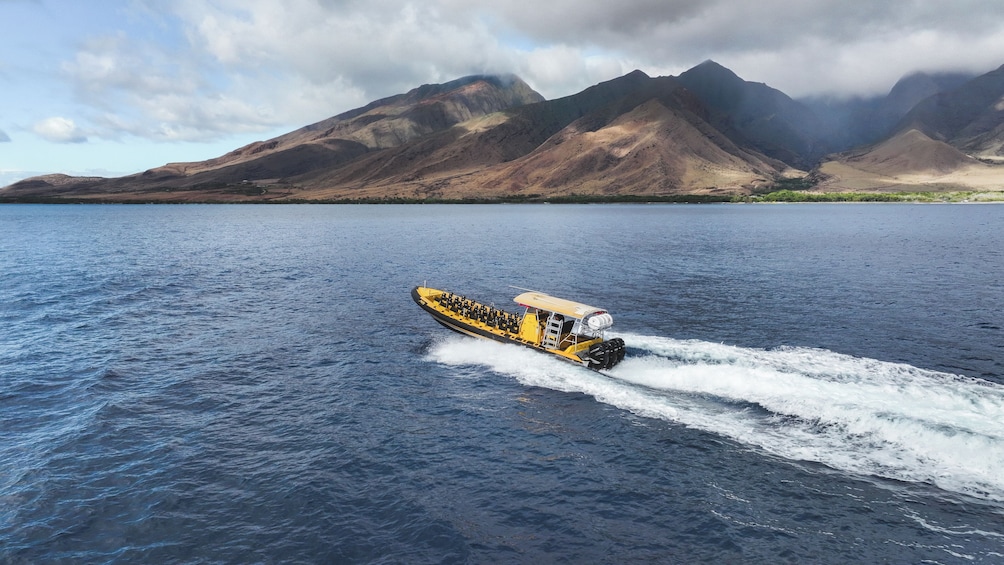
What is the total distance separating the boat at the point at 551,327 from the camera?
3800 cm

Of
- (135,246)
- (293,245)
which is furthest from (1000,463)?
(135,246)

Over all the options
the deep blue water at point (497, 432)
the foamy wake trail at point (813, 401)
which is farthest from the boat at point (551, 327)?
the deep blue water at point (497, 432)

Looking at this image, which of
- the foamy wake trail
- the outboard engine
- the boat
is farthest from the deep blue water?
the boat

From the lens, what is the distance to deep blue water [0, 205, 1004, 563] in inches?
817

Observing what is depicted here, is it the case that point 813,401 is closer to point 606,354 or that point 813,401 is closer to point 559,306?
point 606,354

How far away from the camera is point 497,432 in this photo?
2964 centimetres

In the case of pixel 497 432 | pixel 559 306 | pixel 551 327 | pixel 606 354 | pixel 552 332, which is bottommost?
pixel 497 432

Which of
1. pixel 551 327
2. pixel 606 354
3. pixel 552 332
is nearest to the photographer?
pixel 606 354

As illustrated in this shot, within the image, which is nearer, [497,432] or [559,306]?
[497,432]

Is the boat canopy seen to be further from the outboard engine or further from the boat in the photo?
the outboard engine

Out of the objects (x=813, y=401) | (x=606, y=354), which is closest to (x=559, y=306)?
(x=606, y=354)

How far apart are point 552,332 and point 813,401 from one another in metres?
17.1

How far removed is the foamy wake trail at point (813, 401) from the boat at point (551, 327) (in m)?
0.85

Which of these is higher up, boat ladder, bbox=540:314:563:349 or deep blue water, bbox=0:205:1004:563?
boat ladder, bbox=540:314:563:349
